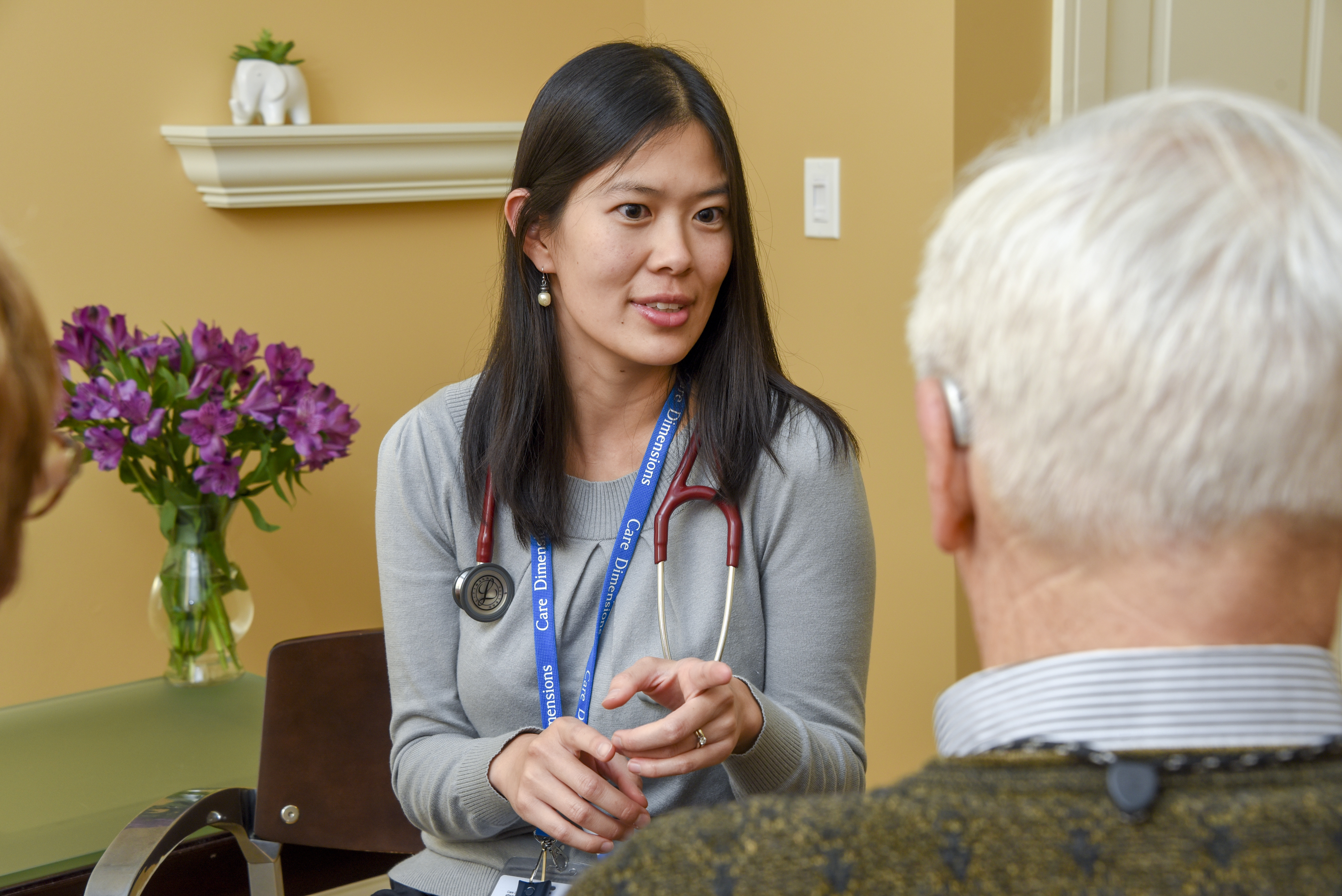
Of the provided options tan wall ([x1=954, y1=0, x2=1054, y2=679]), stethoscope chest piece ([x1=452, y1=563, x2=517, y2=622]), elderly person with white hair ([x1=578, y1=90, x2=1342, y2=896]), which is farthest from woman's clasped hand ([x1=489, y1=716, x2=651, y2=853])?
tan wall ([x1=954, y1=0, x2=1054, y2=679])

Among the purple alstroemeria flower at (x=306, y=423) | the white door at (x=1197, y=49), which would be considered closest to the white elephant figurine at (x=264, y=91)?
the purple alstroemeria flower at (x=306, y=423)

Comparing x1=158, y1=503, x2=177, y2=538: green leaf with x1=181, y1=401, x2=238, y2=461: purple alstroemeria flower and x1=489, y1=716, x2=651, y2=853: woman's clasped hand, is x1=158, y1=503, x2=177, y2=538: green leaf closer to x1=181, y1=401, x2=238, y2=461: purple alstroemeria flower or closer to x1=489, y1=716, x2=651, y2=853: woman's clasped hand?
x1=181, y1=401, x2=238, y2=461: purple alstroemeria flower

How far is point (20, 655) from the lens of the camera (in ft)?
6.91

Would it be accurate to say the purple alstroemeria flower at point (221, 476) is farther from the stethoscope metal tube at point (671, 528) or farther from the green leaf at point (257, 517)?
the stethoscope metal tube at point (671, 528)

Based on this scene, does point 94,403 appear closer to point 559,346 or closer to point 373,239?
point 559,346

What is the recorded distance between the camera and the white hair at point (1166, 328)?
59 cm

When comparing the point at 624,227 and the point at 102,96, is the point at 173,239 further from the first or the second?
the point at 624,227

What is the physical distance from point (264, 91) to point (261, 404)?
29.0 inches

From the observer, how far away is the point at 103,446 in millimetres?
1729

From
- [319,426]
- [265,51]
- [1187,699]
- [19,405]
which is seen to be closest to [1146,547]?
[1187,699]

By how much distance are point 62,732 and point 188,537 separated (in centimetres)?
35

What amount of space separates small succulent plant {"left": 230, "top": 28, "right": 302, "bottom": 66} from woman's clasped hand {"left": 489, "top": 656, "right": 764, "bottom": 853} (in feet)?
5.02

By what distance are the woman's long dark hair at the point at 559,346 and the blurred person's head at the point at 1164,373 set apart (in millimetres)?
817

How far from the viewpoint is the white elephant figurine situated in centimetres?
219
